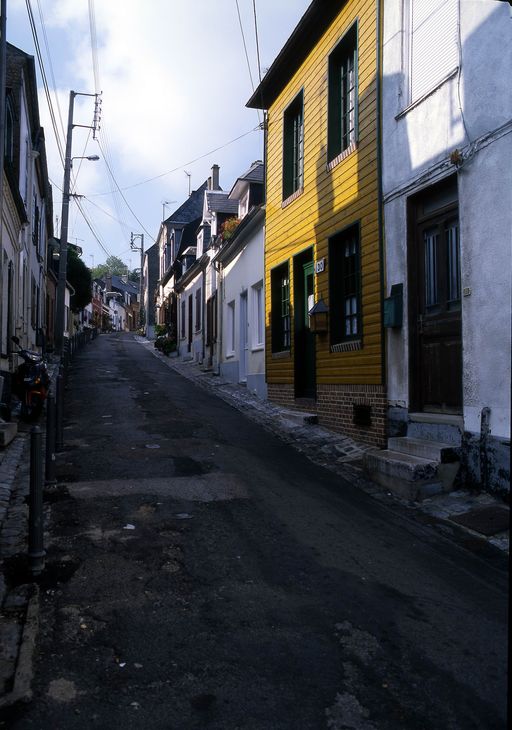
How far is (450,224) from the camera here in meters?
7.29

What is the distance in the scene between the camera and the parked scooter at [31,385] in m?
10.2

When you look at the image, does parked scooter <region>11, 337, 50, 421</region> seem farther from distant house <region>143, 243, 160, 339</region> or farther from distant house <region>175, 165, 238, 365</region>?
distant house <region>143, 243, 160, 339</region>

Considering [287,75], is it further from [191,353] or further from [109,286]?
[109,286]

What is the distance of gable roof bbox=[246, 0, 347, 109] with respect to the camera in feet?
33.9

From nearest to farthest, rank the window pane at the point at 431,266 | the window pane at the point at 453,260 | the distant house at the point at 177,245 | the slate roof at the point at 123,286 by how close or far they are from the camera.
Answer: the window pane at the point at 453,260 → the window pane at the point at 431,266 → the distant house at the point at 177,245 → the slate roof at the point at 123,286

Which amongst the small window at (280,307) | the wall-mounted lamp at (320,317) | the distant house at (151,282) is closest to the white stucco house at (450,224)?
the wall-mounted lamp at (320,317)

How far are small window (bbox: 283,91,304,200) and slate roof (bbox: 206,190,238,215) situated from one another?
9.58 m

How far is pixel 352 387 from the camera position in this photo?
30.5 feet

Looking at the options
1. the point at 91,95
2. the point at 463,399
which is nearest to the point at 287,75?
the point at 463,399

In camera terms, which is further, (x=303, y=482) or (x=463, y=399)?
(x=303, y=482)

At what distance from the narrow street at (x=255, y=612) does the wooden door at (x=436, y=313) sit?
5.30ft

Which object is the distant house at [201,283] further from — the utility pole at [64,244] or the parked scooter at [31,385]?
the parked scooter at [31,385]

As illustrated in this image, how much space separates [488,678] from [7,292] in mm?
12248

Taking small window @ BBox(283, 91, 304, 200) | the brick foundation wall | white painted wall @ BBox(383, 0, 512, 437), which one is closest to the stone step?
white painted wall @ BBox(383, 0, 512, 437)
